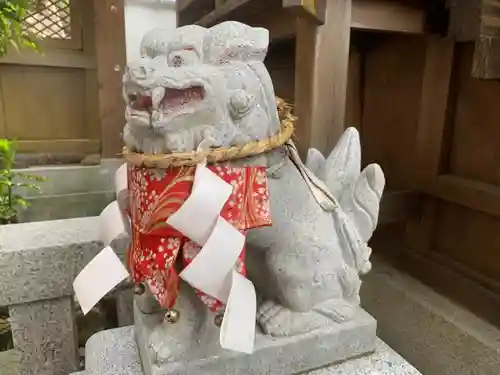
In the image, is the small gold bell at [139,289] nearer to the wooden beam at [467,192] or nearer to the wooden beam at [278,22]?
the wooden beam at [278,22]

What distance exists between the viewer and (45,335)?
108cm

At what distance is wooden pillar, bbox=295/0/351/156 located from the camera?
3.17 ft

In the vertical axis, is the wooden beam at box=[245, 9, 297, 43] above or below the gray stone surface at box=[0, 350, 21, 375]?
above

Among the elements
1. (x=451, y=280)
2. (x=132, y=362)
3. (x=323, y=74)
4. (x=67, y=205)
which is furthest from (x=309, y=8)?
(x=67, y=205)

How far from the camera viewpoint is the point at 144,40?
2.02 feet

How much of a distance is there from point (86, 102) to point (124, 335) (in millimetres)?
2027

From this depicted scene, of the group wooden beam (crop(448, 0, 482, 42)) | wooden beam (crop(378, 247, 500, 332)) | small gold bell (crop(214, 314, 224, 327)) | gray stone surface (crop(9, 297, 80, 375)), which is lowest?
gray stone surface (crop(9, 297, 80, 375))

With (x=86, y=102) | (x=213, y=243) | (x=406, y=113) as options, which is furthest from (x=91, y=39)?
(x=213, y=243)

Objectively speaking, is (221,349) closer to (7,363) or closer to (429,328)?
(429,328)

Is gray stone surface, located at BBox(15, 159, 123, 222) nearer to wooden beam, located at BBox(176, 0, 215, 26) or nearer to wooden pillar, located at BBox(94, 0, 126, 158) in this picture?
wooden pillar, located at BBox(94, 0, 126, 158)

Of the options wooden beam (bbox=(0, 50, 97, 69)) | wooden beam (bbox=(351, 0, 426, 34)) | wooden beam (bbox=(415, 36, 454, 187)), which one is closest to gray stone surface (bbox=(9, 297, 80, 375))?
wooden beam (bbox=(351, 0, 426, 34))

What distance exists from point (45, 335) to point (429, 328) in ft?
3.22

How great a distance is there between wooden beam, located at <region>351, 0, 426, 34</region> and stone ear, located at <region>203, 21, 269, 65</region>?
0.51m

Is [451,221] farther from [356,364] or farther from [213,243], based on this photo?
[213,243]
